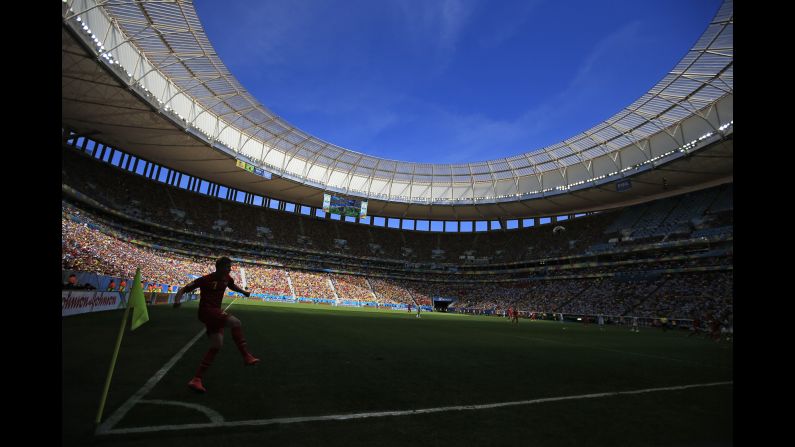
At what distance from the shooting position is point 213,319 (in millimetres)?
4906

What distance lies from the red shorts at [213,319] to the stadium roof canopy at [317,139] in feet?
83.2

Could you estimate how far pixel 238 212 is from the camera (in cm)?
6081

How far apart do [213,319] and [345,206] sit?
158 ft

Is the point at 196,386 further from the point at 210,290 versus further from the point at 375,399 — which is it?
the point at 375,399

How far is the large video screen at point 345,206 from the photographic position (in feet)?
171

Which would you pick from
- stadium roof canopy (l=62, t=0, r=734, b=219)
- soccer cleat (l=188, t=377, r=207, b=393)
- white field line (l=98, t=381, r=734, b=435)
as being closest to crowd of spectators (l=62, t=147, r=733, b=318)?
stadium roof canopy (l=62, t=0, r=734, b=219)

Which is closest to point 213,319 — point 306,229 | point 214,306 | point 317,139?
point 214,306

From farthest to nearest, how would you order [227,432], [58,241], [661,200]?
1. [661,200]
2. [227,432]
3. [58,241]

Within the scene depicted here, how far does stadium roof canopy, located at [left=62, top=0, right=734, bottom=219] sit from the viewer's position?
2603cm

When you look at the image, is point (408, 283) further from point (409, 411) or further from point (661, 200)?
point (409, 411)

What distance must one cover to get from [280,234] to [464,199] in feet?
104

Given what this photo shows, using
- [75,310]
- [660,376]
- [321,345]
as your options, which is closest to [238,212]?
[75,310]

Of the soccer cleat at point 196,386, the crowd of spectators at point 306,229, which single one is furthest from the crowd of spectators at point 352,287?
the soccer cleat at point 196,386

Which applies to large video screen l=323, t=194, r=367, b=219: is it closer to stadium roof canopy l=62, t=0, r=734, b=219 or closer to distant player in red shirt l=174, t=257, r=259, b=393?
stadium roof canopy l=62, t=0, r=734, b=219
